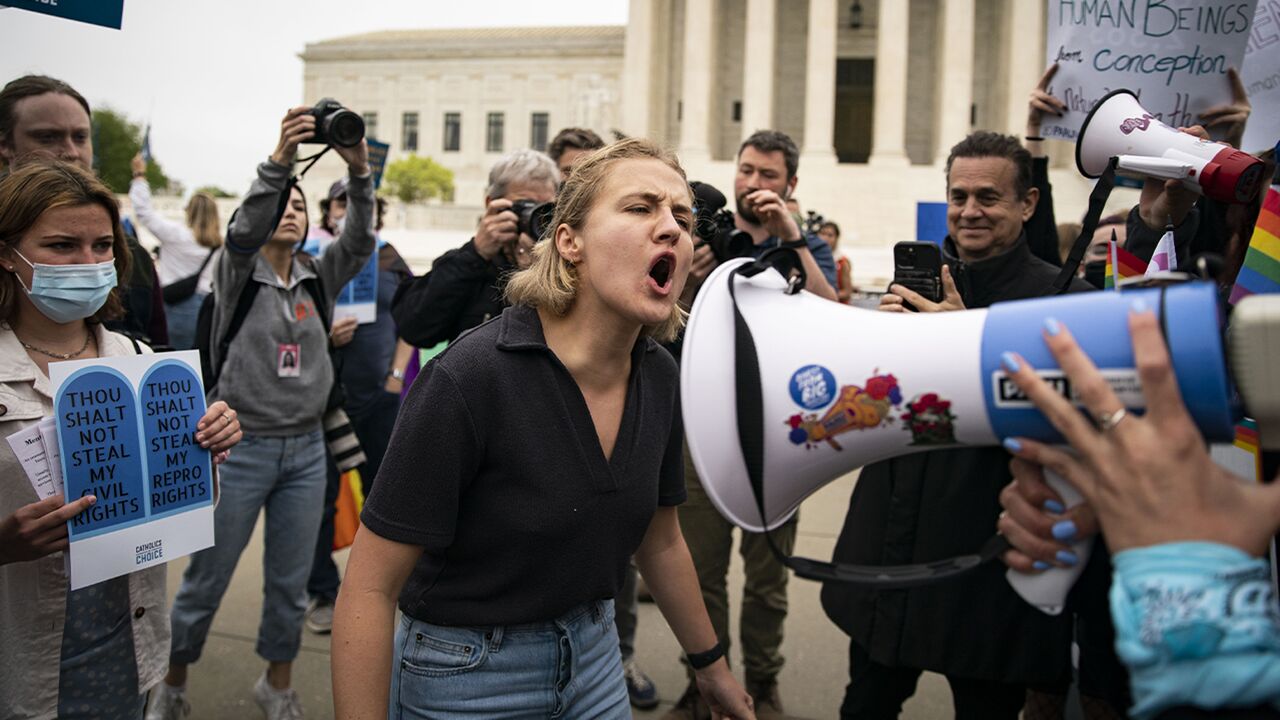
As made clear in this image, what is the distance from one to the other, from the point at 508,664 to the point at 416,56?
61512mm

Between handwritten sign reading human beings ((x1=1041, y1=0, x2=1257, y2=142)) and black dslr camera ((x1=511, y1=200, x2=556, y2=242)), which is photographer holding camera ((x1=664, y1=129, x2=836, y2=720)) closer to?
black dslr camera ((x1=511, y1=200, x2=556, y2=242))

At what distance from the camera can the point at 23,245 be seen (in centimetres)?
239

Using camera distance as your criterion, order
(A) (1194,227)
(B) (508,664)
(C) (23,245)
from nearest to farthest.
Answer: (B) (508,664) < (A) (1194,227) < (C) (23,245)

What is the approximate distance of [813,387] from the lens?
1482 mm

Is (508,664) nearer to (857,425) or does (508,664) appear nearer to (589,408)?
(589,408)

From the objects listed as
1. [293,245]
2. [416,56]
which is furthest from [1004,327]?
[416,56]

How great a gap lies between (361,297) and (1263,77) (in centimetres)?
438

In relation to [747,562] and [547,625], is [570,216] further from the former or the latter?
[747,562]

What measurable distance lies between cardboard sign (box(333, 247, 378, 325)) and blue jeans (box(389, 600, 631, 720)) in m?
3.42

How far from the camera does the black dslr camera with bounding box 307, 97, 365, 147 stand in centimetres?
348

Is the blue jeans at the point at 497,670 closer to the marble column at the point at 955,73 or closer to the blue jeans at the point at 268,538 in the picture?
the blue jeans at the point at 268,538

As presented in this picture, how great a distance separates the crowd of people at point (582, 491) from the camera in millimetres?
1200

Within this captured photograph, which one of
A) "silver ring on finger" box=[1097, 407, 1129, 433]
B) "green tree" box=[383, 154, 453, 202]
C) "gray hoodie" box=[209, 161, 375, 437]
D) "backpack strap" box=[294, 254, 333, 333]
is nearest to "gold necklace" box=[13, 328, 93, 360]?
"gray hoodie" box=[209, 161, 375, 437]

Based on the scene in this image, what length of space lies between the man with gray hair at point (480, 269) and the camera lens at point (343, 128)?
580mm
